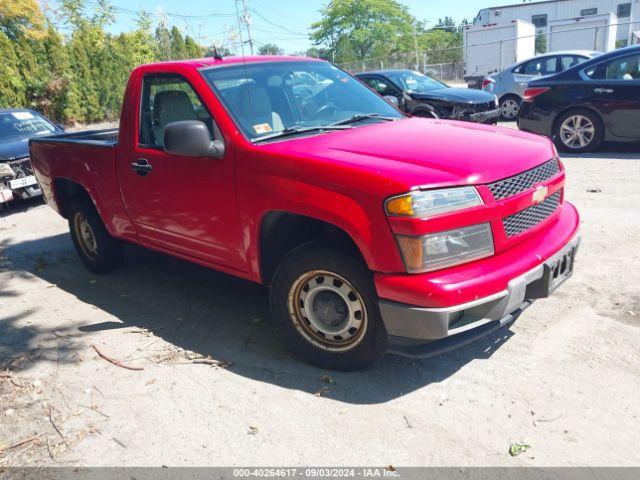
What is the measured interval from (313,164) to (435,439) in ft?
5.25

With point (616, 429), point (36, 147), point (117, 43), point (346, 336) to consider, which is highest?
point (117, 43)

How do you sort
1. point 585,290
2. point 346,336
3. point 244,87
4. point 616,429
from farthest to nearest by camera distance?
point 585,290, point 244,87, point 346,336, point 616,429

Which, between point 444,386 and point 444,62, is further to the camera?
point 444,62

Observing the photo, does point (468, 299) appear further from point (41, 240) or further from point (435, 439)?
point (41, 240)

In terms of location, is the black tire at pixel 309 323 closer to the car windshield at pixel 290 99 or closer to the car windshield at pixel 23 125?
the car windshield at pixel 290 99

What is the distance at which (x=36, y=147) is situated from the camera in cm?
584

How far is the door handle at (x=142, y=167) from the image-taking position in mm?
4252

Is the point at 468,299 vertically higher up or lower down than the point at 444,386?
higher up

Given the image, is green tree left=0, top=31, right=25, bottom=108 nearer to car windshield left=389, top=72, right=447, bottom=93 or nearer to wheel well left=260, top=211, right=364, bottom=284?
car windshield left=389, top=72, right=447, bottom=93

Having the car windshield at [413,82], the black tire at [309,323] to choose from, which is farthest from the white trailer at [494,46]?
the black tire at [309,323]

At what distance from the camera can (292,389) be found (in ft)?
11.1

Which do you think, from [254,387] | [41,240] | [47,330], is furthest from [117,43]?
[254,387]

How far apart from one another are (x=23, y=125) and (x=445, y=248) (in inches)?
386

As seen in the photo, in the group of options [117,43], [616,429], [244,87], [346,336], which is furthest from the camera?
[117,43]
